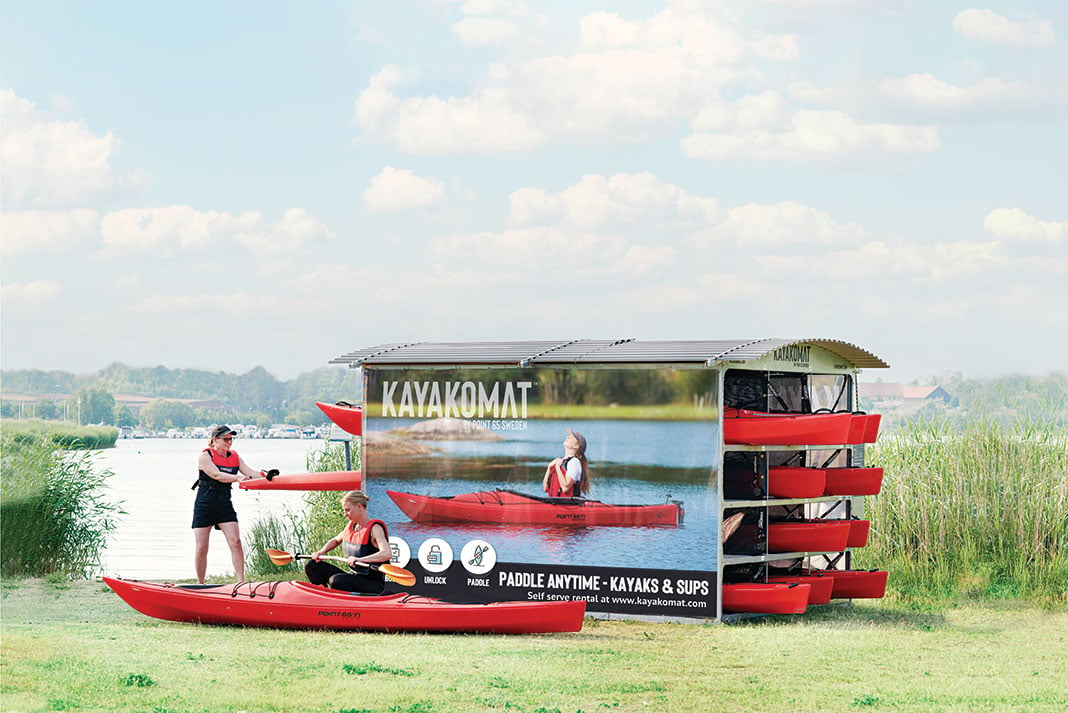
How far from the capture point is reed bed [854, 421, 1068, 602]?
14148 mm

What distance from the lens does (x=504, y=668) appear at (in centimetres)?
927

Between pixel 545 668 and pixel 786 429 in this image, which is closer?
pixel 545 668

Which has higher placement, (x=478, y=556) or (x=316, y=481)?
(x=316, y=481)

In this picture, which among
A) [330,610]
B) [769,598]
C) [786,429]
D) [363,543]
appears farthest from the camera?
[786,429]

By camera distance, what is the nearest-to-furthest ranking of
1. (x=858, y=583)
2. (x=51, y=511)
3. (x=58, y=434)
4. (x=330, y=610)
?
1. (x=330, y=610)
2. (x=858, y=583)
3. (x=51, y=511)
4. (x=58, y=434)

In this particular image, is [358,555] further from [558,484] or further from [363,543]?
[558,484]

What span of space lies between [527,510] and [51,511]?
21.6 ft

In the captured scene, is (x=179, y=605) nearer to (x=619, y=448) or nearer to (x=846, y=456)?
(x=619, y=448)

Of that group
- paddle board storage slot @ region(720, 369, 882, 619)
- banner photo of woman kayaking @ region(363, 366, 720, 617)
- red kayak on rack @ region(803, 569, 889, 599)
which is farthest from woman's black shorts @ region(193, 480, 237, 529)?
red kayak on rack @ region(803, 569, 889, 599)

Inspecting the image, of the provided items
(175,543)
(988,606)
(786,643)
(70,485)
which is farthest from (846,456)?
(175,543)

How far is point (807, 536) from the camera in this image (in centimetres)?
1212

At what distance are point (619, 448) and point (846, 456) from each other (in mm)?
2538

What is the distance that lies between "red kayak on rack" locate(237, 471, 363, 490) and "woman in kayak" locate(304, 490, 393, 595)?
1677mm

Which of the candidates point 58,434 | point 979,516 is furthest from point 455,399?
point 58,434
